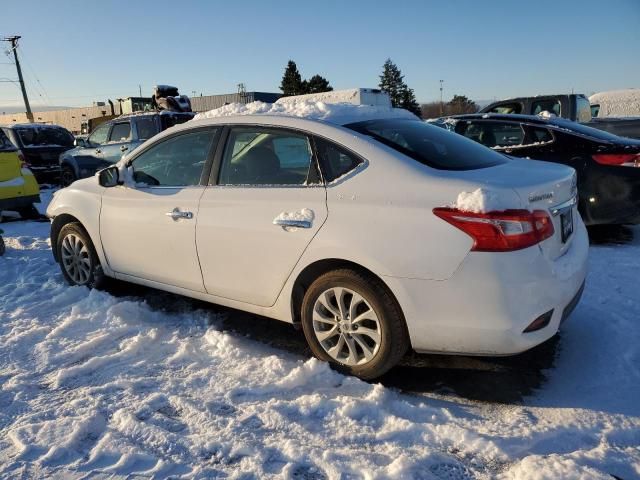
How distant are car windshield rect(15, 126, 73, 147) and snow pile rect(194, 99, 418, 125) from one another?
11.6 m

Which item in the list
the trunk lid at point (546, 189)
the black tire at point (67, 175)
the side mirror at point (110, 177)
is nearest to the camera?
the trunk lid at point (546, 189)

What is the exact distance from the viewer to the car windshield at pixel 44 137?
1358 centimetres

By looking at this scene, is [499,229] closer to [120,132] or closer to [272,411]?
[272,411]

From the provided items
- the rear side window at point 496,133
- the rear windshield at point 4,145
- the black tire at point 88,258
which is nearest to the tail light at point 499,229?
the black tire at point 88,258

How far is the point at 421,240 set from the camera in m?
2.79

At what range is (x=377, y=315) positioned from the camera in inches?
119

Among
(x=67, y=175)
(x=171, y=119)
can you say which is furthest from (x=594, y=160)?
(x=67, y=175)

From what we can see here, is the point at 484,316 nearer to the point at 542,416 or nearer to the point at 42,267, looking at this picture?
the point at 542,416

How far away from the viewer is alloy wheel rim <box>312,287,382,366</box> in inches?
122

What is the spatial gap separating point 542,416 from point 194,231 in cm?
251

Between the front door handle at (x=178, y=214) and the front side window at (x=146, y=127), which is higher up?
the front side window at (x=146, y=127)

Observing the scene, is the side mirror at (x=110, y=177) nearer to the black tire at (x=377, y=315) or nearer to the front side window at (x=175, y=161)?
the front side window at (x=175, y=161)

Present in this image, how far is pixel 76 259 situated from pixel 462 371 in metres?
3.65

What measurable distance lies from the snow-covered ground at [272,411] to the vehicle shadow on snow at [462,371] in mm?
29
